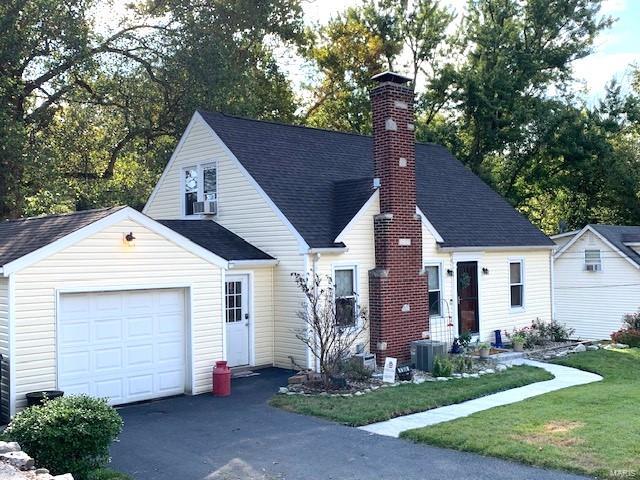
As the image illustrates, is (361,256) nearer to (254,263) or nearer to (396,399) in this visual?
(254,263)

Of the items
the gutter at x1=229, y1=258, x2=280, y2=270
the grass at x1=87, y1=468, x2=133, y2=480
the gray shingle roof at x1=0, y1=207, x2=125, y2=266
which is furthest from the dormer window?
the grass at x1=87, y1=468, x2=133, y2=480

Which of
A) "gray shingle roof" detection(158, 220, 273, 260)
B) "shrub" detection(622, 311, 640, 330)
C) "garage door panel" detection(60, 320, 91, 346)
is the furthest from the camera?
"shrub" detection(622, 311, 640, 330)

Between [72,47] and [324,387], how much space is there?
14474 millimetres

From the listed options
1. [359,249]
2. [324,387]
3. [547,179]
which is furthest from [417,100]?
[324,387]

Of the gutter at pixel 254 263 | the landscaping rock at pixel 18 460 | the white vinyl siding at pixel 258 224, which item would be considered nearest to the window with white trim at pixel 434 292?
the white vinyl siding at pixel 258 224

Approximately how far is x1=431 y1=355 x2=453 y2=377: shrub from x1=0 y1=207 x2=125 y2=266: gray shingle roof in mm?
7016

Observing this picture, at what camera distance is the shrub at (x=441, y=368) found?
13.4 m

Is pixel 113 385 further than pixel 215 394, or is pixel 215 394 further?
pixel 215 394

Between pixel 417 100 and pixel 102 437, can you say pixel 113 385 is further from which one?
pixel 417 100

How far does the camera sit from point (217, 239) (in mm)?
15164

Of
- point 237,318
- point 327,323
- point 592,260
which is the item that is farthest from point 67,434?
point 592,260

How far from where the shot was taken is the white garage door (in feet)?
35.4

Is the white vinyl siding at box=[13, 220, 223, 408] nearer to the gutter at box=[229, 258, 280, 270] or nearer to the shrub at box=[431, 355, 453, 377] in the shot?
the gutter at box=[229, 258, 280, 270]

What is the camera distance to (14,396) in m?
10.0
